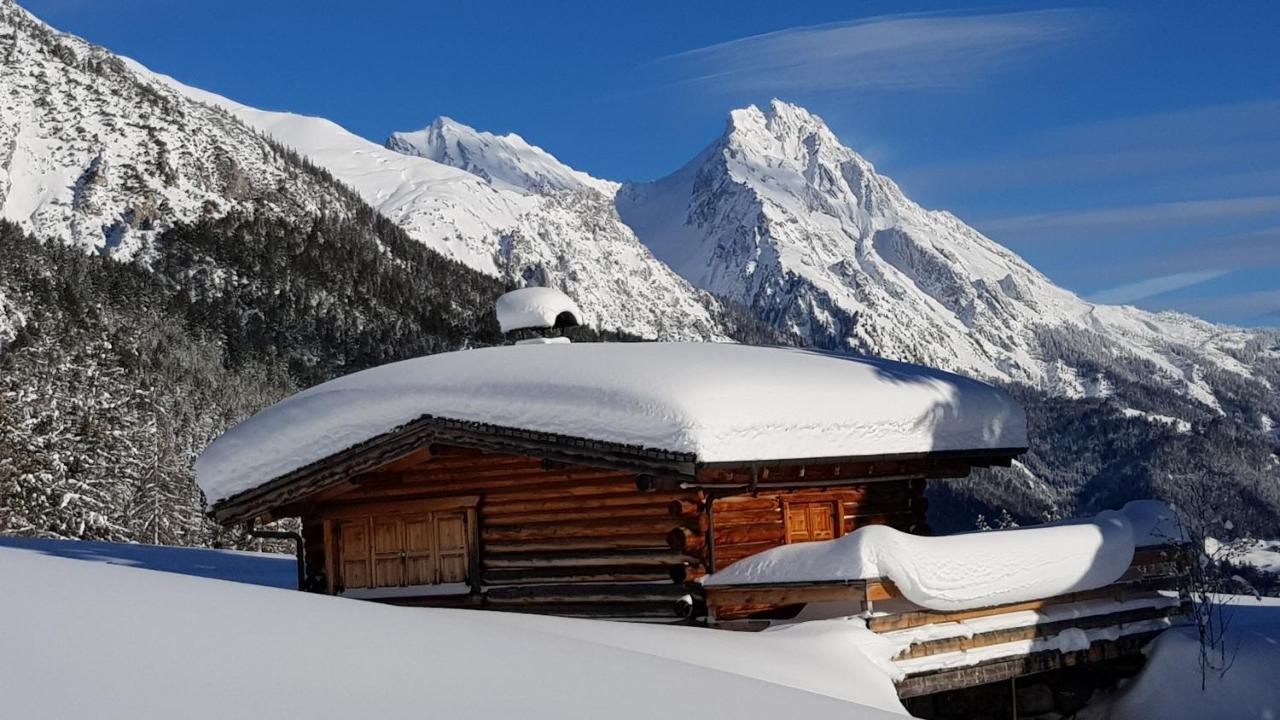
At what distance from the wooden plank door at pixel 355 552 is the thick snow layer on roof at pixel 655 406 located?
1.39 metres

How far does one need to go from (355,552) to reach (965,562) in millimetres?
8593

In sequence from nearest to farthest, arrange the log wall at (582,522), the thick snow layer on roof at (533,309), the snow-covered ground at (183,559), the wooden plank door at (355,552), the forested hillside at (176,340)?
1. the log wall at (582,522)
2. the wooden plank door at (355,552)
3. the thick snow layer on roof at (533,309)
4. the snow-covered ground at (183,559)
5. the forested hillside at (176,340)

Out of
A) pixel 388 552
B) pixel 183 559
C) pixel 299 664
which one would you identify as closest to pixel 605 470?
pixel 388 552

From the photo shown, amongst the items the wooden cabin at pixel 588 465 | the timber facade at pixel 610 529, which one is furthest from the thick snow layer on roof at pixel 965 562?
the wooden cabin at pixel 588 465

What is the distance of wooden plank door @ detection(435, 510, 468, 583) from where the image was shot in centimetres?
1755

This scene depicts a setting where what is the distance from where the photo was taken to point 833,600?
44.9 feet

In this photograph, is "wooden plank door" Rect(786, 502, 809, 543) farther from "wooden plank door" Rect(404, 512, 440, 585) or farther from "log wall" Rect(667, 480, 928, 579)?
"wooden plank door" Rect(404, 512, 440, 585)

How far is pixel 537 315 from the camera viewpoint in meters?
20.8

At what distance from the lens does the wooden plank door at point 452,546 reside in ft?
57.6

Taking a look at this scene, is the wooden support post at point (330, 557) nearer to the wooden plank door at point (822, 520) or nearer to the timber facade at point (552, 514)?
the timber facade at point (552, 514)

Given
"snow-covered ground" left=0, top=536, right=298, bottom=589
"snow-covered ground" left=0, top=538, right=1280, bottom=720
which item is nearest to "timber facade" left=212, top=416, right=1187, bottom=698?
"snow-covered ground" left=0, top=538, right=1280, bottom=720

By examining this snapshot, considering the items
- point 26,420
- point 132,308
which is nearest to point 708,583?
point 26,420

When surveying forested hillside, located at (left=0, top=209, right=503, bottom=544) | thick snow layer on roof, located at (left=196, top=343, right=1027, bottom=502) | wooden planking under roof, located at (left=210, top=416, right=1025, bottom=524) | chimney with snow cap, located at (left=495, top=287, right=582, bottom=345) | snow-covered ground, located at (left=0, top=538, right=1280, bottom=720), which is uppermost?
forested hillside, located at (left=0, top=209, right=503, bottom=544)

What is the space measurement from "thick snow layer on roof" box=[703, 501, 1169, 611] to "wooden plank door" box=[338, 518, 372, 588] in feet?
18.9
